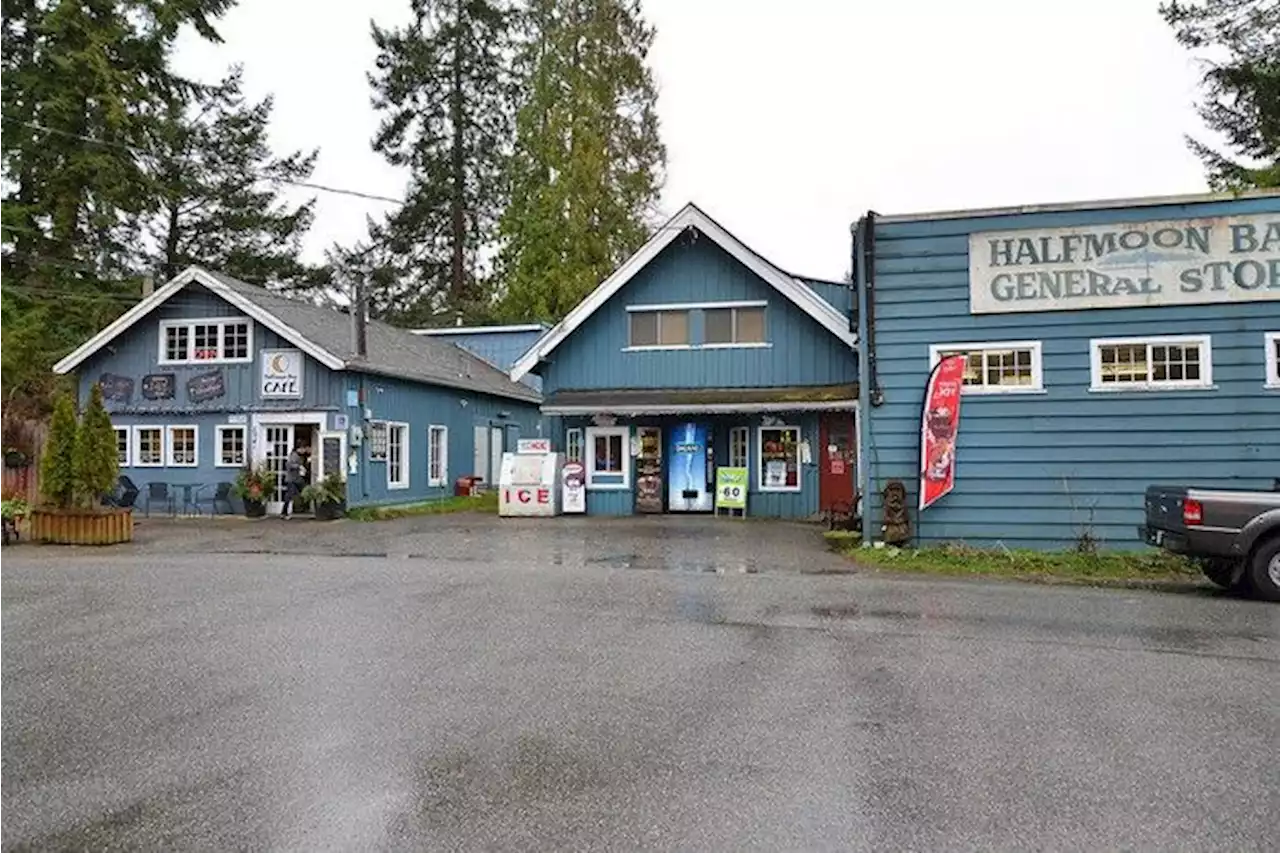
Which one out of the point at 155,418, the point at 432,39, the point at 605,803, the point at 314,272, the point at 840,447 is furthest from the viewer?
the point at 432,39

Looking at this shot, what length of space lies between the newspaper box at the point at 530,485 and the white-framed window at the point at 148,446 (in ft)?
29.3

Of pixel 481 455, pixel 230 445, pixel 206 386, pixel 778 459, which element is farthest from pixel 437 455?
pixel 778 459

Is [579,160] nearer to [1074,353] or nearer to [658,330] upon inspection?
[658,330]

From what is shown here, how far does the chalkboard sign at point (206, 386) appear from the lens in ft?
76.7

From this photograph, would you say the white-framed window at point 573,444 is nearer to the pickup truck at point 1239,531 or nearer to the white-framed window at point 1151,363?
the white-framed window at point 1151,363

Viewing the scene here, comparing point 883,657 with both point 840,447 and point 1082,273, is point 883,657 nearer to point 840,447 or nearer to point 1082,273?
point 1082,273

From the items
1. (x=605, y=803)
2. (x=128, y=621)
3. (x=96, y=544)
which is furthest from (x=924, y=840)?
(x=96, y=544)

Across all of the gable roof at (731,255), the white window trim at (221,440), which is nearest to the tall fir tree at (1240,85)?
the gable roof at (731,255)

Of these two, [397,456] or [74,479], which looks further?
[397,456]

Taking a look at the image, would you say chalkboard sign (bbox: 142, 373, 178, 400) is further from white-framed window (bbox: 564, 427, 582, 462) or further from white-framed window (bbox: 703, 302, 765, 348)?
white-framed window (bbox: 703, 302, 765, 348)

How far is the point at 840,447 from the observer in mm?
21250

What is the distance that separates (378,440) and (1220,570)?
1809cm

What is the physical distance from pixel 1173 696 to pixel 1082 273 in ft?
31.4

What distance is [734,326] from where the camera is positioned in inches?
860
